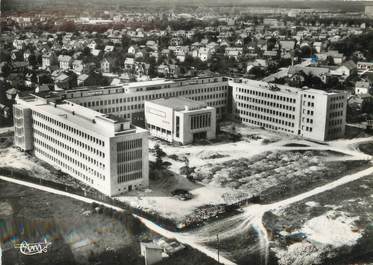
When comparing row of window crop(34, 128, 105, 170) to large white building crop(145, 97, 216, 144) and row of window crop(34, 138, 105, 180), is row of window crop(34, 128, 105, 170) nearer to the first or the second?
row of window crop(34, 138, 105, 180)

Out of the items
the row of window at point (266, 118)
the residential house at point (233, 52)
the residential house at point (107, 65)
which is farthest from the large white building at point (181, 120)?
the residential house at point (233, 52)

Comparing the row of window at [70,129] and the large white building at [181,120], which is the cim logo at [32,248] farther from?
the large white building at [181,120]

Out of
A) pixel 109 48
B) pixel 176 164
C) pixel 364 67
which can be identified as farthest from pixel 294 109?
pixel 109 48

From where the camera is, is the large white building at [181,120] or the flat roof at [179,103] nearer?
the large white building at [181,120]

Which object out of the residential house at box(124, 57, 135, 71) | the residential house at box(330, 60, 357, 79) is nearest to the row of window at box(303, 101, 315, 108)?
the residential house at box(330, 60, 357, 79)

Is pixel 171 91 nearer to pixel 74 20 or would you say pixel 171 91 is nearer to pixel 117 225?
pixel 74 20

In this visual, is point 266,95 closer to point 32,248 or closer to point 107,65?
point 32,248

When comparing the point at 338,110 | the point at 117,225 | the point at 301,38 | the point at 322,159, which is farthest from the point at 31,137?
the point at 301,38
